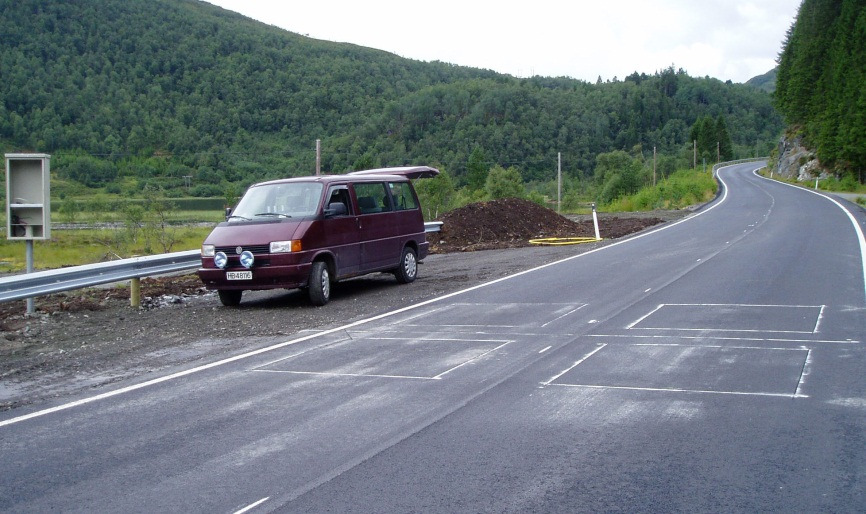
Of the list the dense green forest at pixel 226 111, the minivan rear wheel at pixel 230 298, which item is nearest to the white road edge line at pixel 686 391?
the minivan rear wheel at pixel 230 298

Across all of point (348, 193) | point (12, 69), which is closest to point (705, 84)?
point (12, 69)

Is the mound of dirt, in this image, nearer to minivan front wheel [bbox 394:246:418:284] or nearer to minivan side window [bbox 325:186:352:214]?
minivan front wheel [bbox 394:246:418:284]

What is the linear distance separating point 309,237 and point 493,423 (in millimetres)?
7246

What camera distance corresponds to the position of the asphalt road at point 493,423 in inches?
187

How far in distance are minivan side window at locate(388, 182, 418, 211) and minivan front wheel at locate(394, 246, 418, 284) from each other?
840mm

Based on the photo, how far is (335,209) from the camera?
1353 cm

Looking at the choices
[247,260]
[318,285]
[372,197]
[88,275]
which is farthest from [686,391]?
[88,275]

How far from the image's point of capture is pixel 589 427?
600 cm

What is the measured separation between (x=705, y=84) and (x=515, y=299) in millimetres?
202757

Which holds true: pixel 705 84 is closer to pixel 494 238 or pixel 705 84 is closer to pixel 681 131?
pixel 681 131

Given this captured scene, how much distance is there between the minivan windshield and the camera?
43.9 ft

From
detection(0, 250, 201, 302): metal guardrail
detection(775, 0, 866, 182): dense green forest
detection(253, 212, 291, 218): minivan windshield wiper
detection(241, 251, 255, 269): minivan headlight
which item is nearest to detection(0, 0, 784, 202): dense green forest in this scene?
detection(775, 0, 866, 182): dense green forest

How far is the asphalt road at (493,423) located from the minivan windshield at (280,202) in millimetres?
2960

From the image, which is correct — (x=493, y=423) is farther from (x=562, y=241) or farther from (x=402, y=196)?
(x=562, y=241)
